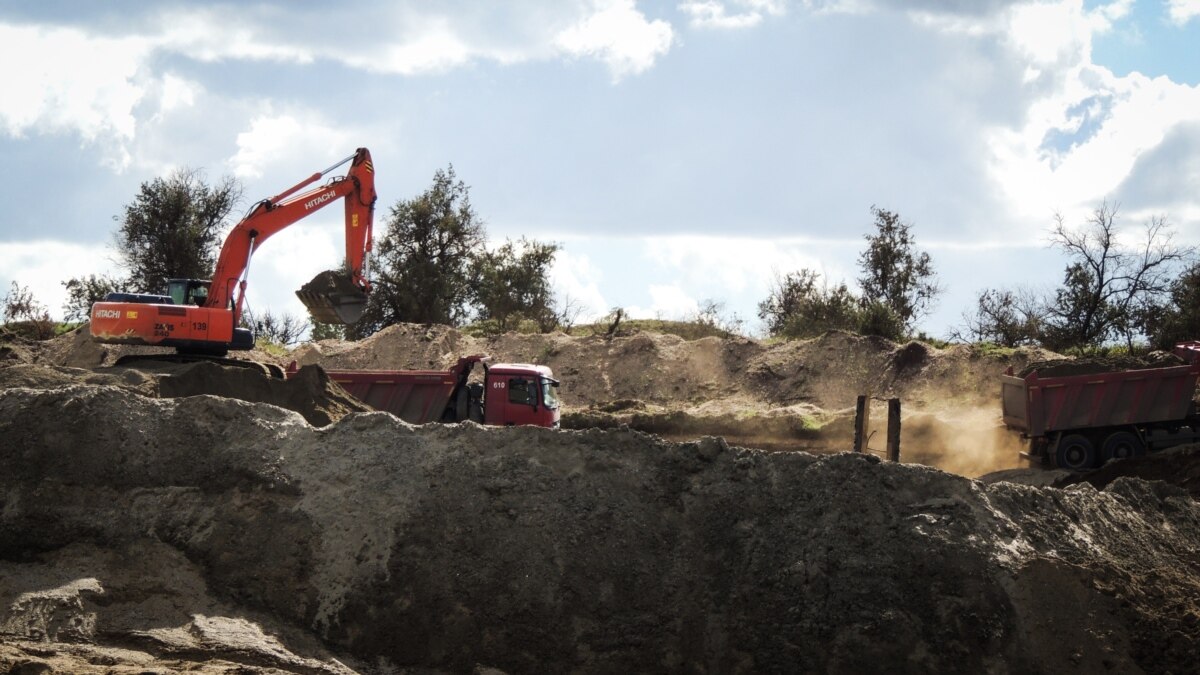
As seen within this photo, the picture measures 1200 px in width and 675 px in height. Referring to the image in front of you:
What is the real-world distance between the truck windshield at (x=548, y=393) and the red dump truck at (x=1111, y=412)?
882 cm

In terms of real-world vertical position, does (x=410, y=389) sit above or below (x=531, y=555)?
above

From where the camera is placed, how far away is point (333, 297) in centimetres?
2350

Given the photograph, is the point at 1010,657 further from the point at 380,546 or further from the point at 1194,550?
the point at 380,546

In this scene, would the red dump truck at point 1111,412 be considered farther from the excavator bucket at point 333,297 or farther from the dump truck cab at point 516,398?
the excavator bucket at point 333,297

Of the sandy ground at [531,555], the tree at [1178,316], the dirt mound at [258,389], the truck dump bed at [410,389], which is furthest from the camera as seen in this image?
the tree at [1178,316]

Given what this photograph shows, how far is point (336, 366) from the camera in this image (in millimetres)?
36156

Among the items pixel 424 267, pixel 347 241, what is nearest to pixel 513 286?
pixel 424 267

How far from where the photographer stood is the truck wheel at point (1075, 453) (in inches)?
878

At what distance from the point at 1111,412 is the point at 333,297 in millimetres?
14636

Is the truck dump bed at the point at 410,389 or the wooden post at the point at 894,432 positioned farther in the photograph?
the truck dump bed at the point at 410,389

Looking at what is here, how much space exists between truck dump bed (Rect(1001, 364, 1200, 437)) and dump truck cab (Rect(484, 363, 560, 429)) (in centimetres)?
906

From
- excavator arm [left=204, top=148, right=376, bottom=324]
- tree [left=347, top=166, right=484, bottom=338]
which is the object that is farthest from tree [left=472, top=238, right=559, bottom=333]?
excavator arm [left=204, top=148, right=376, bottom=324]

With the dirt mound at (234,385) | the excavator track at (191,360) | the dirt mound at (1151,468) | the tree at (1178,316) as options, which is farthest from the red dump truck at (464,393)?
the tree at (1178,316)

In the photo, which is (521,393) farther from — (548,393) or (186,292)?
(186,292)
